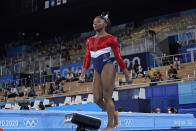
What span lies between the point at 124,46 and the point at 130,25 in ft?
14.4

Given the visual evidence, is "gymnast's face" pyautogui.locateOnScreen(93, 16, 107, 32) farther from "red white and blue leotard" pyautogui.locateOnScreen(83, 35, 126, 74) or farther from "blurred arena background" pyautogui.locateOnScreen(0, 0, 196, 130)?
"blurred arena background" pyautogui.locateOnScreen(0, 0, 196, 130)

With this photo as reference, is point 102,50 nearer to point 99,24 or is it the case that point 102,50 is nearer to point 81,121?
point 99,24

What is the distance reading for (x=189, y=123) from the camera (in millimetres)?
8047

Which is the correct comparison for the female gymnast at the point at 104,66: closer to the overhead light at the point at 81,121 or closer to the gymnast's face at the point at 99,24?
the gymnast's face at the point at 99,24

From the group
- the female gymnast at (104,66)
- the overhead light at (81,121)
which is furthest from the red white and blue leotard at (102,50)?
the overhead light at (81,121)

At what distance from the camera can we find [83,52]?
906 inches

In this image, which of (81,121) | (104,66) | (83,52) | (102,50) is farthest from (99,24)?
(83,52)

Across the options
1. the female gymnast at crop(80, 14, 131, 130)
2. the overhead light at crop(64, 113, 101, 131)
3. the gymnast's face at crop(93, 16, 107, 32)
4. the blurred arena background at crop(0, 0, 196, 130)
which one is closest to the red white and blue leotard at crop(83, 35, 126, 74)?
the female gymnast at crop(80, 14, 131, 130)

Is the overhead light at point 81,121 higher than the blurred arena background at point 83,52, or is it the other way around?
the blurred arena background at point 83,52

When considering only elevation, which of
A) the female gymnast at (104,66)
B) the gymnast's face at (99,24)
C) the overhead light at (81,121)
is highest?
the gymnast's face at (99,24)

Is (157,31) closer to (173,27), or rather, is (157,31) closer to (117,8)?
(173,27)

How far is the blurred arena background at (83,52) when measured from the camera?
45.6 feet

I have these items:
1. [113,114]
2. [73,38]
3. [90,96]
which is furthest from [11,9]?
[113,114]

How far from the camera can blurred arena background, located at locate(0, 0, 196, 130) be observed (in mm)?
13892
